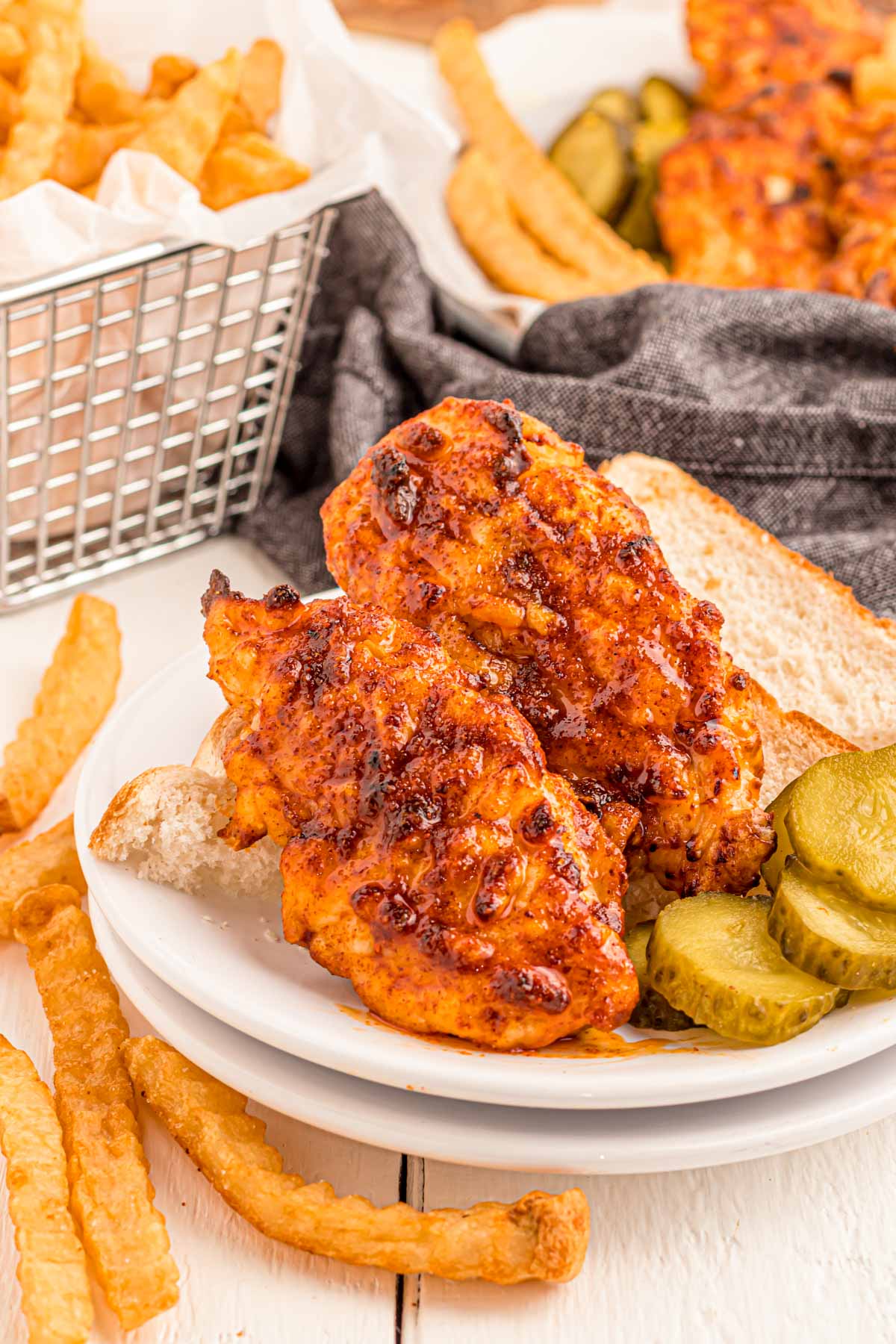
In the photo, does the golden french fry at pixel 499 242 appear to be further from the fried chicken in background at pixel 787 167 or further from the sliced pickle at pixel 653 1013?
the sliced pickle at pixel 653 1013

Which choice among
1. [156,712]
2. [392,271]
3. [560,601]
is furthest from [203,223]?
[560,601]

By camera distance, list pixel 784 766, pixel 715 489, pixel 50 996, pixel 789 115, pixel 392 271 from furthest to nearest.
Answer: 1. pixel 789 115
2. pixel 392 271
3. pixel 715 489
4. pixel 784 766
5. pixel 50 996

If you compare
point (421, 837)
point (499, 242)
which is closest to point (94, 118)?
point (499, 242)

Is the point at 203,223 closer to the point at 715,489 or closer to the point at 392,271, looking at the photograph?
the point at 392,271

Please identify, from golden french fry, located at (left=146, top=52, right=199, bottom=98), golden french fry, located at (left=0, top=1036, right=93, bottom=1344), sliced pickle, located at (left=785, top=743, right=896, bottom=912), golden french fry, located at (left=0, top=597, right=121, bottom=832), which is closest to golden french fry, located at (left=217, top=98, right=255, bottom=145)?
golden french fry, located at (left=146, top=52, right=199, bottom=98)

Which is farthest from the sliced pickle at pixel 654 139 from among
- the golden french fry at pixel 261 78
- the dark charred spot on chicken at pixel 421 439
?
the dark charred spot on chicken at pixel 421 439

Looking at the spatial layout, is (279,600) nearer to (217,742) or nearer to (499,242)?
(217,742)
